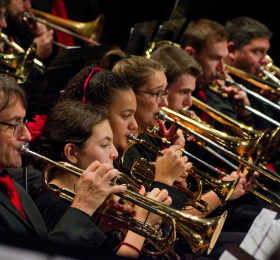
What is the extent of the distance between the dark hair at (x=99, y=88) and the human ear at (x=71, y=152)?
39 centimetres

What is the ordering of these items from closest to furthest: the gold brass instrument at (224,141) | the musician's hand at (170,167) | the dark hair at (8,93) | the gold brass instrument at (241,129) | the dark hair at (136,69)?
1. the dark hair at (8,93)
2. the musician's hand at (170,167)
3. the dark hair at (136,69)
4. the gold brass instrument at (224,141)
5. the gold brass instrument at (241,129)

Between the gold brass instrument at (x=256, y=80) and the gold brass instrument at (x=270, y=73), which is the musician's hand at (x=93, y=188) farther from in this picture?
the gold brass instrument at (x=270, y=73)

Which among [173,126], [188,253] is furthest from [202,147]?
[188,253]

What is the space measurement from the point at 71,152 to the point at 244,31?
9.61 feet

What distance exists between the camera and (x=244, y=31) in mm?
4891

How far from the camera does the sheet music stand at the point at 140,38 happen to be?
3926 mm

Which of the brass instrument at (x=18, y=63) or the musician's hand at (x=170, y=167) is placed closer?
the musician's hand at (x=170, y=167)

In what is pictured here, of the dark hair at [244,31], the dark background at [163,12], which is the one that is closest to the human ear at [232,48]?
the dark hair at [244,31]

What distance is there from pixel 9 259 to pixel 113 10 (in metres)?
4.85

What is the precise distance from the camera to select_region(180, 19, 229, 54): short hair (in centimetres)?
429

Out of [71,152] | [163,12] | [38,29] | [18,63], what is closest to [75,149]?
[71,152]

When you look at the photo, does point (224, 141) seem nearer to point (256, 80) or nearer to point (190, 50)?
point (190, 50)

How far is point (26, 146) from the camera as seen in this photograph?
7.59 ft

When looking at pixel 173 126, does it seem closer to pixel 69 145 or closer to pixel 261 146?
pixel 261 146
